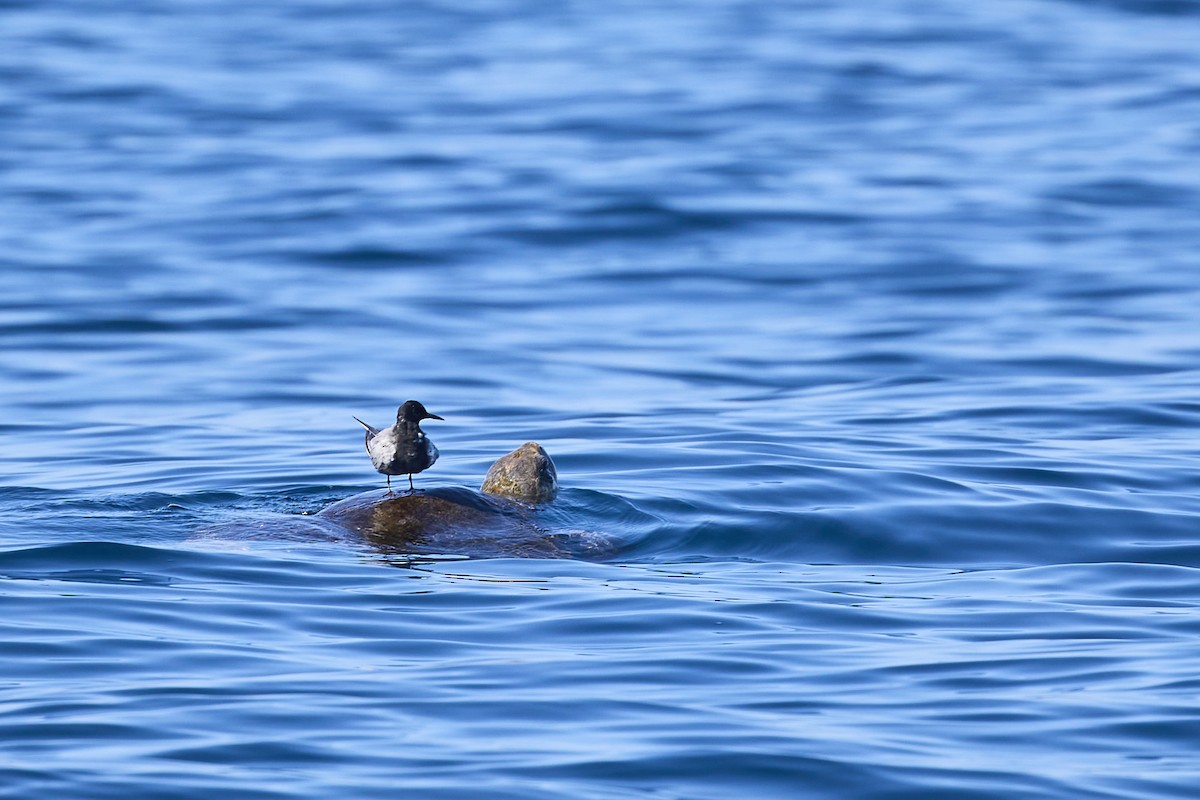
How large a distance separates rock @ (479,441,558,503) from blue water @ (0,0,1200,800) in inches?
12.2

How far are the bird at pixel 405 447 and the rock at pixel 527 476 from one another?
1.73 ft

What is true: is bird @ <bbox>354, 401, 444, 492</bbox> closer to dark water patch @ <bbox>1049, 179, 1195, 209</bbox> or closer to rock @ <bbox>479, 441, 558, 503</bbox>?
rock @ <bbox>479, 441, 558, 503</bbox>

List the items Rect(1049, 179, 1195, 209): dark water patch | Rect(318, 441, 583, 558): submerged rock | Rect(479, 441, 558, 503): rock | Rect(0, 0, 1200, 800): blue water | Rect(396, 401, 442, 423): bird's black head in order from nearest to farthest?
Rect(0, 0, 1200, 800): blue water → Rect(318, 441, 583, 558): submerged rock → Rect(396, 401, 442, 423): bird's black head → Rect(479, 441, 558, 503): rock → Rect(1049, 179, 1195, 209): dark water patch

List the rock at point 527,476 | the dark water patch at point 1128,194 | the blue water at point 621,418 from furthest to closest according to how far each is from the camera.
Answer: the dark water patch at point 1128,194 → the rock at point 527,476 → the blue water at point 621,418

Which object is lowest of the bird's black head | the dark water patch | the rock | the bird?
the rock

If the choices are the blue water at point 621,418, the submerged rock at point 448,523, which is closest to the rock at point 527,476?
the submerged rock at point 448,523

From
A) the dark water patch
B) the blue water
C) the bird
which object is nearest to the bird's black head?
the bird

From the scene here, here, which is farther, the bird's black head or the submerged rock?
the bird's black head

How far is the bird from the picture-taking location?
9.81 metres

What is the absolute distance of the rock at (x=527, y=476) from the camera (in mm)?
10211

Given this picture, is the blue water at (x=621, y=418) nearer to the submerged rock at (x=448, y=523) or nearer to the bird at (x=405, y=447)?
the submerged rock at (x=448, y=523)

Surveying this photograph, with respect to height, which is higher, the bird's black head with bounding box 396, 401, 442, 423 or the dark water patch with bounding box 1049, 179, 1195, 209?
the dark water patch with bounding box 1049, 179, 1195, 209

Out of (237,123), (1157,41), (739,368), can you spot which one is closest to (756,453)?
(739,368)

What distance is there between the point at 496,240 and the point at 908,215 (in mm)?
5511
